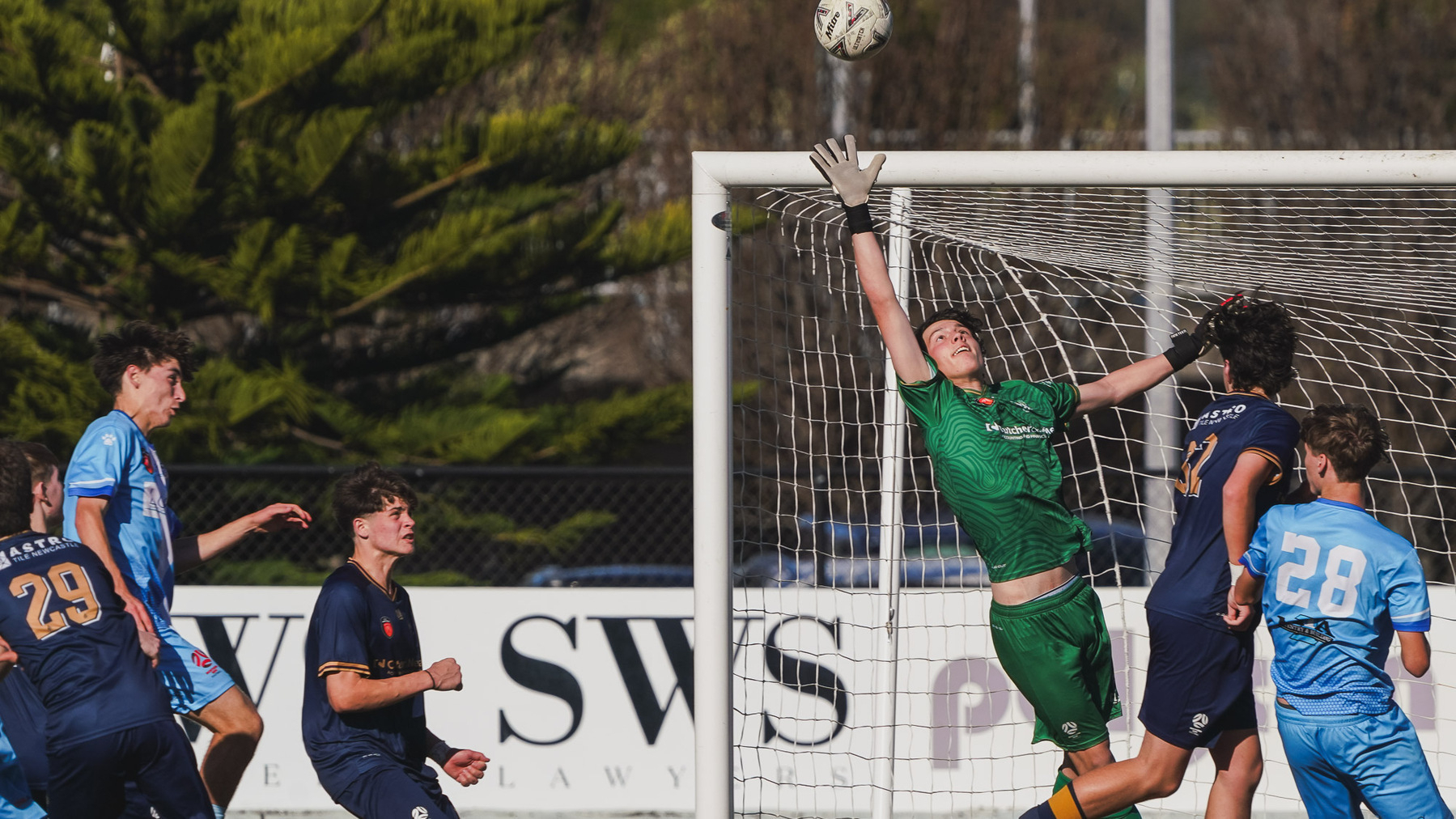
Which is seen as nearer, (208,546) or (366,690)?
(366,690)

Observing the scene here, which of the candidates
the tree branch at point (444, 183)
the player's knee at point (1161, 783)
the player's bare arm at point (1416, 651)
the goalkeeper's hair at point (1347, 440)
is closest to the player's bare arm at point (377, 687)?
the player's knee at point (1161, 783)

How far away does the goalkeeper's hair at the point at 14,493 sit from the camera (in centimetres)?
371

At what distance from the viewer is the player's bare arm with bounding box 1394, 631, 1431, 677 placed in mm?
3873

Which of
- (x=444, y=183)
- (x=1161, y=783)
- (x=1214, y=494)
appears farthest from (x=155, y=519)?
(x=444, y=183)

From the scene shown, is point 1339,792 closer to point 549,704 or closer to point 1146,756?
point 1146,756

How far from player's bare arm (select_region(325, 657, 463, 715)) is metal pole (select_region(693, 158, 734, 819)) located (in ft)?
2.66

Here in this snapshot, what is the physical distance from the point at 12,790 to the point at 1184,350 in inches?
166

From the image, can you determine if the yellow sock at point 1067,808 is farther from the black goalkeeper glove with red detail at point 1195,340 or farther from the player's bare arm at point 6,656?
the player's bare arm at point 6,656

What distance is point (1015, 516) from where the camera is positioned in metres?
3.91

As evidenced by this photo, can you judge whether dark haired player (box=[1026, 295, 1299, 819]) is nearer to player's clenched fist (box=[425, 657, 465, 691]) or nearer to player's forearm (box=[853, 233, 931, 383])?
player's forearm (box=[853, 233, 931, 383])

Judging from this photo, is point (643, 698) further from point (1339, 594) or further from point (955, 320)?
point (1339, 594)

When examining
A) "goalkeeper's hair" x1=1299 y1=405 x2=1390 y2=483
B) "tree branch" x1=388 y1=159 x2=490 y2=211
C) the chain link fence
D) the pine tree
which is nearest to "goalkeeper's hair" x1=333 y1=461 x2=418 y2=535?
"goalkeeper's hair" x1=1299 y1=405 x2=1390 y2=483

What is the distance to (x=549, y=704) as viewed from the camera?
6.47 meters

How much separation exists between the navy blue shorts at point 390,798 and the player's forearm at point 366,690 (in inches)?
8.2
